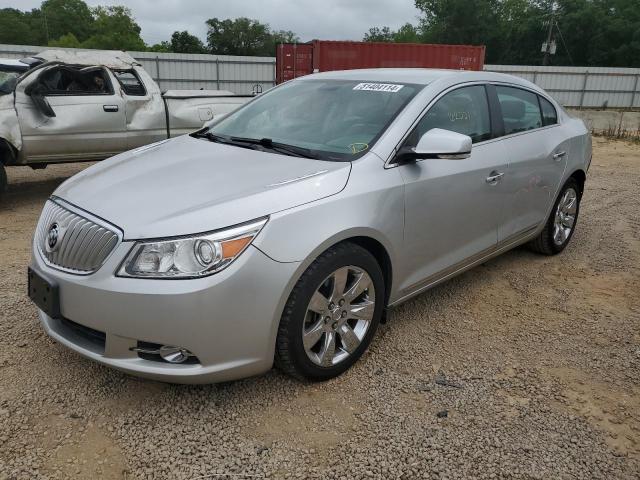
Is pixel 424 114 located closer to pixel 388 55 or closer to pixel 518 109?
pixel 518 109

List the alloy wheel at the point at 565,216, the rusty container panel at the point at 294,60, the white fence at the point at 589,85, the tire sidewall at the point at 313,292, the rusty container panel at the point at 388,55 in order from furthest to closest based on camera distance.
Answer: the white fence at the point at 589,85 → the rusty container panel at the point at 294,60 → the rusty container panel at the point at 388,55 → the alloy wheel at the point at 565,216 → the tire sidewall at the point at 313,292

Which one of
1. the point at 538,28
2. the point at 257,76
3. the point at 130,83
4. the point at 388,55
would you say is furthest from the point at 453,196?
the point at 538,28

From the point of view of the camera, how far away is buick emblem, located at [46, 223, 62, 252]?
2564mm

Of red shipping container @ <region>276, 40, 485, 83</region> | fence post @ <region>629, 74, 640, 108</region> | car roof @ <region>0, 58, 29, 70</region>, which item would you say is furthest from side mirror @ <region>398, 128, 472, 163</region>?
fence post @ <region>629, 74, 640, 108</region>

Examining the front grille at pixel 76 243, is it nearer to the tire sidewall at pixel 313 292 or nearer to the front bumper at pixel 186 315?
the front bumper at pixel 186 315

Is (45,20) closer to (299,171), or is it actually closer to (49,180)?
(49,180)

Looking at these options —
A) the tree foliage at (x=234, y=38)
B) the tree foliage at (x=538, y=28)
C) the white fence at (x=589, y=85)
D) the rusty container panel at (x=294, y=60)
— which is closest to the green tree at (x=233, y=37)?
the tree foliage at (x=234, y=38)

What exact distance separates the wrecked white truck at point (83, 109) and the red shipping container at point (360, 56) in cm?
1081

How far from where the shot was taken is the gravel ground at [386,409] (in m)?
2.31

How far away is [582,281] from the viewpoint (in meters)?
4.44

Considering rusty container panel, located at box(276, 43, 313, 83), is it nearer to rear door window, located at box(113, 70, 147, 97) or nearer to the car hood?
rear door window, located at box(113, 70, 147, 97)

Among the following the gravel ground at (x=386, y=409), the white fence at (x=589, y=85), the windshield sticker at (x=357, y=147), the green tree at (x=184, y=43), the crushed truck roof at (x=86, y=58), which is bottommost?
the gravel ground at (x=386, y=409)

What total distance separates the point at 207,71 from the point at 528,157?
68.1ft

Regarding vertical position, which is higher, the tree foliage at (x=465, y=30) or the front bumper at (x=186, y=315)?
the tree foliage at (x=465, y=30)
